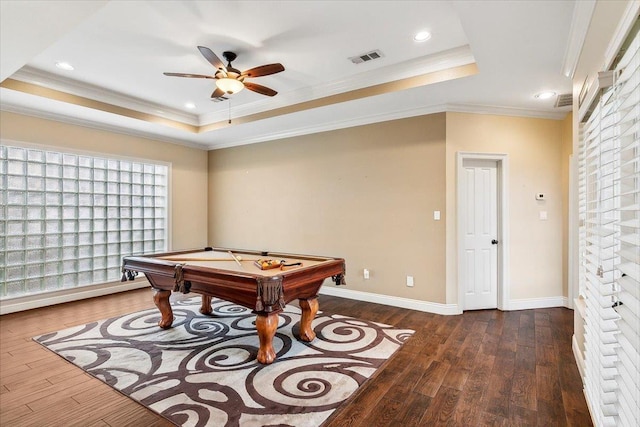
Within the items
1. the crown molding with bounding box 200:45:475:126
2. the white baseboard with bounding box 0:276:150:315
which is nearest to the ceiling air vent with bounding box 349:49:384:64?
the crown molding with bounding box 200:45:475:126

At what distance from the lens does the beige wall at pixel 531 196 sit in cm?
410

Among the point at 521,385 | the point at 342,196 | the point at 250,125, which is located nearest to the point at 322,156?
the point at 342,196

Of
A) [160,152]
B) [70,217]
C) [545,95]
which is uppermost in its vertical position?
[545,95]

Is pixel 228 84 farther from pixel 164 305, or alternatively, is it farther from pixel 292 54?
pixel 164 305

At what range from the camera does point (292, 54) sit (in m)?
3.25

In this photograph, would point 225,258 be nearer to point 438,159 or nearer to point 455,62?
point 438,159

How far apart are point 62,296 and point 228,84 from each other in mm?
3950

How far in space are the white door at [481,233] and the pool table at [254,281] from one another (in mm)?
1973

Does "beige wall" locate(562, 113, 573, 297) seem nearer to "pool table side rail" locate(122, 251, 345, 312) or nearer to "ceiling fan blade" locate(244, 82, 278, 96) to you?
"pool table side rail" locate(122, 251, 345, 312)

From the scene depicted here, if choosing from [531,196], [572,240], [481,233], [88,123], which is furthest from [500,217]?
[88,123]

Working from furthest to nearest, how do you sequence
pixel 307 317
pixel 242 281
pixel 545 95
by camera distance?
pixel 545 95
pixel 307 317
pixel 242 281

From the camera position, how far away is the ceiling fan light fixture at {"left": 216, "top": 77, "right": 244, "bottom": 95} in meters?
3.06

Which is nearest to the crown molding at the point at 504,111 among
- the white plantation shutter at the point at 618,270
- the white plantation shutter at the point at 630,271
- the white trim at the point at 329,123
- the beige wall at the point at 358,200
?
the white trim at the point at 329,123

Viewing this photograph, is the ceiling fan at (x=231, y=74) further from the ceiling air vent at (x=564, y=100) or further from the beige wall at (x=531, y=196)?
the ceiling air vent at (x=564, y=100)
